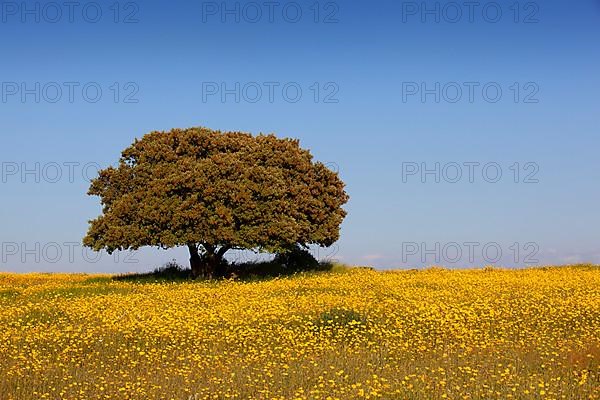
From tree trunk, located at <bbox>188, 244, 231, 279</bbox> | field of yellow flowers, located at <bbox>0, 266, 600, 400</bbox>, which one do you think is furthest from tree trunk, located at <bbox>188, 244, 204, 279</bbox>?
field of yellow flowers, located at <bbox>0, 266, 600, 400</bbox>

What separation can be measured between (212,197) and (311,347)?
21.5m

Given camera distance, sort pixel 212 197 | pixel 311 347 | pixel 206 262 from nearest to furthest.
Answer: pixel 311 347 → pixel 212 197 → pixel 206 262

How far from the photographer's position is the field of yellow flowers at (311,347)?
12.7m

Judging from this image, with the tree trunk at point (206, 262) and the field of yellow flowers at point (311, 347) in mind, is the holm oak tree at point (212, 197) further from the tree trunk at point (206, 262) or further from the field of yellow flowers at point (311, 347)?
the field of yellow flowers at point (311, 347)

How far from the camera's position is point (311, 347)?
16531mm

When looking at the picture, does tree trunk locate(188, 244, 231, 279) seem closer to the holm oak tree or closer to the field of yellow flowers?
the holm oak tree

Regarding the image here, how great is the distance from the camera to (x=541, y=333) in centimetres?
1811

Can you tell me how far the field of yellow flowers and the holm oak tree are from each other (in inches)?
407

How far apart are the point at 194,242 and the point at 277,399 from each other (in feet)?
87.4

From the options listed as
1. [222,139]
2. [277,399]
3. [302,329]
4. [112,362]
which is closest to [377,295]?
[302,329]

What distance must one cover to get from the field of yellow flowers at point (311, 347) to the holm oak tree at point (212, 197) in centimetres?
1034

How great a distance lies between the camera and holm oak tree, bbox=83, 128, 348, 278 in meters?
37.2

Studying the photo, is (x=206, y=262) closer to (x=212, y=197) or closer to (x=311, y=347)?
(x=212, y=197)

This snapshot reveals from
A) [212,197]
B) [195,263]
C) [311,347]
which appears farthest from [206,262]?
[311,347]
